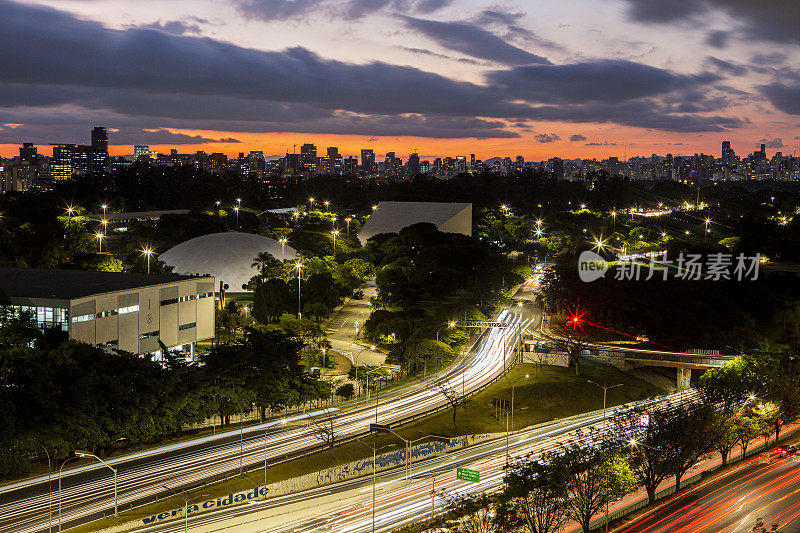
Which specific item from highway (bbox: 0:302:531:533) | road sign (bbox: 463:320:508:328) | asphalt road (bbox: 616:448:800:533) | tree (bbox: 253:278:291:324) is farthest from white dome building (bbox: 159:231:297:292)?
asphalt road (bbox: 616:448:800:533)

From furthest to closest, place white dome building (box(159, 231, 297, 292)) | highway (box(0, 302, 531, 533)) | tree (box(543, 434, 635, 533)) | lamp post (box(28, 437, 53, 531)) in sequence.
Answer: white dome building (box(159, 231, 297, 292)), highway (box(0, 302, 531, 533)), tree (box(543, 434, 635, 533)), lamp post (box(28, 437, 53, 531))

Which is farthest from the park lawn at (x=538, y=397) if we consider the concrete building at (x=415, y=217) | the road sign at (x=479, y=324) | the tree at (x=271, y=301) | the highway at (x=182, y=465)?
the concrete building at (x=415, y=217)

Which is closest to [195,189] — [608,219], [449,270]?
[608,219]

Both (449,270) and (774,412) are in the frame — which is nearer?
(774,412)

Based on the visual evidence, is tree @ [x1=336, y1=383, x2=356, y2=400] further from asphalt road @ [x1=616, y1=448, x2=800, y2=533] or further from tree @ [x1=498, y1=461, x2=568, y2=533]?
asphalt road @ [x1=616, y1=448, x2=800, y2=533]

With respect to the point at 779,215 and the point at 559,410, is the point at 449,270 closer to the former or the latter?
the point at 559,410

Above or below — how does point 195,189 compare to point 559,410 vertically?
above

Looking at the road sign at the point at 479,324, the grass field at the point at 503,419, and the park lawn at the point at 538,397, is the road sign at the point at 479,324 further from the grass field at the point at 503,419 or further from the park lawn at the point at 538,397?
the grass field at the point at 503,419

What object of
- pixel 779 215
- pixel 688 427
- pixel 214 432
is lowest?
pixel 214 432
